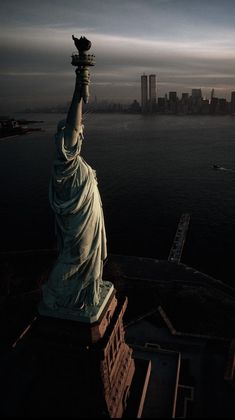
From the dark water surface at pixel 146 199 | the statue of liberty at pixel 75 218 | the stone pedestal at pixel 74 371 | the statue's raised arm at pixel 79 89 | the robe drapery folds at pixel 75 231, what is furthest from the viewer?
the dark water surface at pixel 146 199

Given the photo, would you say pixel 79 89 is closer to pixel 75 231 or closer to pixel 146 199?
pixel 75 231

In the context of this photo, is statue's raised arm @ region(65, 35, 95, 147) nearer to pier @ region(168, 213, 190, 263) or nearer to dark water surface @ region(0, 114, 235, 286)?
dark water surface @ region(0, 114, 235, 286)

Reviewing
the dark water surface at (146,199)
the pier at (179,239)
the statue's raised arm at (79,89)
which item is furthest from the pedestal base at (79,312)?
the pier at (179,239)

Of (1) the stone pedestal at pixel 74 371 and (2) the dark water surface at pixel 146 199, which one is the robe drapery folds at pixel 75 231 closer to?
(1) the stone pedestal at pixel 74 371

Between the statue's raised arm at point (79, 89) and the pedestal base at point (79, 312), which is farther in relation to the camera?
the pedestal base at point (79, 312)

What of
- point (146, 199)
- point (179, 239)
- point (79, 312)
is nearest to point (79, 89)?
point (79, 312)

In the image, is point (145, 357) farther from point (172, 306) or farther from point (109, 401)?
point (172, 306)

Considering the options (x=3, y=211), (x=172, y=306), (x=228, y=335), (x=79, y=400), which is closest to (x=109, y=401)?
(x=79, y=400)
